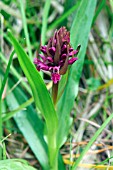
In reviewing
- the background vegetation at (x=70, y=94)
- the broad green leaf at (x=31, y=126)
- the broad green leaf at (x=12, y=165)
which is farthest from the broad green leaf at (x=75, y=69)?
the broad green leaf at (x=12, y=165)

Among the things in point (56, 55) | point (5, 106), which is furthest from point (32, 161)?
point (56, 55)

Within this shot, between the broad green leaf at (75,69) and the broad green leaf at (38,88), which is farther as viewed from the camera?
the broad green leaf at (75,69)

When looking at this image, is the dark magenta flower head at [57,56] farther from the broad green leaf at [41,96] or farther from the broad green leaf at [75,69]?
the broad green leaf at [75,69]

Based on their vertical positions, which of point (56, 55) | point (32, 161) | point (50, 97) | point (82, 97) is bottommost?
point (32, 161)

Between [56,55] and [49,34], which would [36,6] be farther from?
[56,55]

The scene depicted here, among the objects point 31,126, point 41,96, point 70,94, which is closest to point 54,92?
point 41,96

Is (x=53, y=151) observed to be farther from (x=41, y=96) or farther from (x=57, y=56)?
(x=57, y=56)

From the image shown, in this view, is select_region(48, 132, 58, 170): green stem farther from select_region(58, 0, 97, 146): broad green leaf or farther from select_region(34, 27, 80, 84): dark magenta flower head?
select_region(34, 27, 80, 84): dark magenta flower head

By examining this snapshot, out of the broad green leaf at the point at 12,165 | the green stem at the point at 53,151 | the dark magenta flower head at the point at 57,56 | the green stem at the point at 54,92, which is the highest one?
the dark magenta flower head at the point at 57,56
